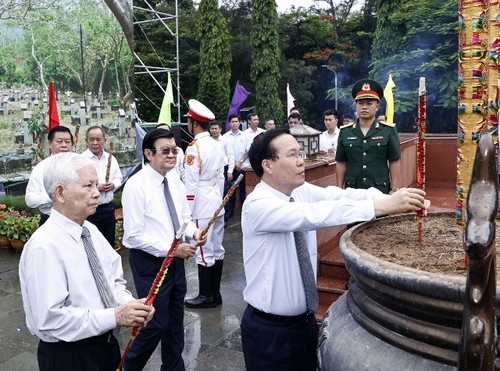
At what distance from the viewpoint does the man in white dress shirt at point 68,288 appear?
6.86 ft

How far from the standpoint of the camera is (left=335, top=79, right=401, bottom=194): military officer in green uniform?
4277mm

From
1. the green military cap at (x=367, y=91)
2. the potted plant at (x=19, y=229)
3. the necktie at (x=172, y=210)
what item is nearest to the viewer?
the necktie at (x=172, y=210)

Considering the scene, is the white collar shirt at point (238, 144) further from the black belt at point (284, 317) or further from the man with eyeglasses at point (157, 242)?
the black belt at point (284, 317)

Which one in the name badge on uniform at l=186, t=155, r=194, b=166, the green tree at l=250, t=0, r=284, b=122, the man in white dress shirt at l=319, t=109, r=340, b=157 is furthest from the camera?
the green tree at l=250, t=0, r=284, b=122

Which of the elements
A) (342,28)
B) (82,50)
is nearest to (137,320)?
(82,50)

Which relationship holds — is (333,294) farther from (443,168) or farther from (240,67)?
(240,67)

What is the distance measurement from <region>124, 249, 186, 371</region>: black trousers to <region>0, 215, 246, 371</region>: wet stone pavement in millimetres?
436

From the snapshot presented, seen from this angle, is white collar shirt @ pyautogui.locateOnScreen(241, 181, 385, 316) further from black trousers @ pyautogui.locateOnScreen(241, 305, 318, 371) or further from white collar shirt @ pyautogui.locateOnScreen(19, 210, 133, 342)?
white collar shirt @ pyautogui.locateOnScreen(19, 210, 133, 342)

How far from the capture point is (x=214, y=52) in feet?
78.8

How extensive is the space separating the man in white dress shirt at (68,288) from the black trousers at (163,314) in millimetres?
906

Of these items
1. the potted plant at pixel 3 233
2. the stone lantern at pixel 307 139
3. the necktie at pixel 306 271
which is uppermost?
the stone lantern at pixel 307 139

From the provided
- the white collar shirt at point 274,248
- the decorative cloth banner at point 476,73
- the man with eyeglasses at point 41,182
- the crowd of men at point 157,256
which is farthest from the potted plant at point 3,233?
the decorative cloth banner at point 476,73

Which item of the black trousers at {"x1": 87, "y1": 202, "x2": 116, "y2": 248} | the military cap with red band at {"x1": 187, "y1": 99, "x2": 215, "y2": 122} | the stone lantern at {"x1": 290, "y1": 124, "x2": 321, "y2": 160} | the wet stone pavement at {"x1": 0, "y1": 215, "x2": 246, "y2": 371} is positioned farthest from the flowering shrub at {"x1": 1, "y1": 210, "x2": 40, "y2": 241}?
the stone lantern at {"x1": 290, "y1": 124, "x2": 321, "y2": 160}

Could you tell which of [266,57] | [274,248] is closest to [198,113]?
[274,248]
